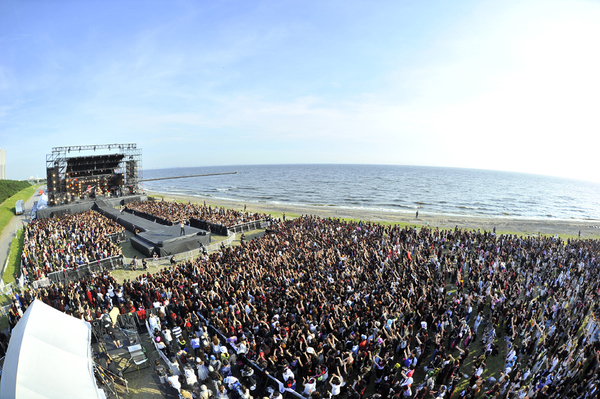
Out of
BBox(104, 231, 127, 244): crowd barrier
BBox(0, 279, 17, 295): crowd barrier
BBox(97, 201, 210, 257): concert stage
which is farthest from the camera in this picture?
BBox(104, 231, 127, 244): crowd barrier

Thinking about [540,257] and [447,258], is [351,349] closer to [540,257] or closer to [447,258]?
[447,258]

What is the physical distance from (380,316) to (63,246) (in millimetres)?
25076

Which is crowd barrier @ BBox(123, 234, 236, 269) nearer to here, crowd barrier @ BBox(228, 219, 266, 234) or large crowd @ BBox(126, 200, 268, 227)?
crowd barrier @ BBox(228, 219, 266, 234)

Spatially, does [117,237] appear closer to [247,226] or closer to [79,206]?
[247,226]

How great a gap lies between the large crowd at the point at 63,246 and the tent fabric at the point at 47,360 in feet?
41.3

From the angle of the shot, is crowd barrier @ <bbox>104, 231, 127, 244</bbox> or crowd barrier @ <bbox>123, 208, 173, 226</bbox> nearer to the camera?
crowd barrier @ <bbox>104, 231, 127, 244</bbox>

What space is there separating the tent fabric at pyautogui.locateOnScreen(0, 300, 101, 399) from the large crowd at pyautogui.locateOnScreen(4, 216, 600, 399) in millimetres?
2638

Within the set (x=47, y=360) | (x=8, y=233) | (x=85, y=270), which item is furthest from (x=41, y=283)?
(x=8, y=233)

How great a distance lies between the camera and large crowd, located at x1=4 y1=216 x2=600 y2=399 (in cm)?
811

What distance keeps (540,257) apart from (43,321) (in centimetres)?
2621

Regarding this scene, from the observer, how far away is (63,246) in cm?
2211

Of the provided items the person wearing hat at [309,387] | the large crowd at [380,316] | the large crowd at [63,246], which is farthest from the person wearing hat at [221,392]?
the large crowd at [63,246]

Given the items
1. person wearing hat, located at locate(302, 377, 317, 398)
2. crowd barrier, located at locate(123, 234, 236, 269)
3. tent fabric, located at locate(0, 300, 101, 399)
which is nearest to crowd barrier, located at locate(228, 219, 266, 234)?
crowd barrier, located at locate(123, 234, 236, 269)

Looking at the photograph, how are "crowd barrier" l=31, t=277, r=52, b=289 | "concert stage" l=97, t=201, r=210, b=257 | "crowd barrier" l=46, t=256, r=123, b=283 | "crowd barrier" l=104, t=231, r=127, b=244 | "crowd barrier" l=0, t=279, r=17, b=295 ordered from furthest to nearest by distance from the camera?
1. "crowd barrier" l=104, t=231, r=127, b=244
2. "concert stage" l=97, t=201, r=210, b=257
3. "crowd barrier" l=46, t=256, r=123, b=283
4. "crowd barrier" l=0, t=279, r=17, b=295
5. "crowd barrier" l=31, t=277, r=52, b=289
